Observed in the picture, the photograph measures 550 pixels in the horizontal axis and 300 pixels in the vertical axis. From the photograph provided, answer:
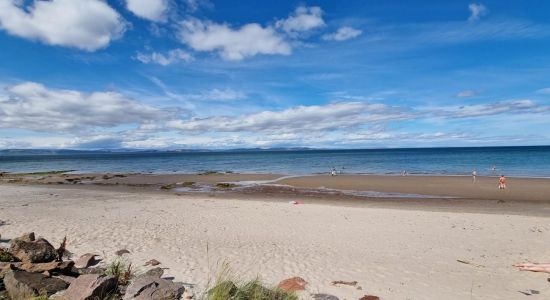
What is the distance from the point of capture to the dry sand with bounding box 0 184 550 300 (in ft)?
28.2

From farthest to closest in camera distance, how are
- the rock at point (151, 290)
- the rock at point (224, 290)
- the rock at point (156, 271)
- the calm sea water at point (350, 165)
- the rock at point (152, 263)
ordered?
the calm sea water at point (350, 165) < the rock at point (152, 263) < the rock at point (156, 271) < the rock at point (151, 290) < the rock at point (224, 290)

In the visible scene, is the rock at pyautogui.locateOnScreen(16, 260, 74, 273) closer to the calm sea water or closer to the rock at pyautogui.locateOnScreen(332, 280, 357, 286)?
the rock at pyautogui.locateOnScreen(332, 280, 357, 286)

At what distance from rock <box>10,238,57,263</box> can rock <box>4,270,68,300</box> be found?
4.59 ft

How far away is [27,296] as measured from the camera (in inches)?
231

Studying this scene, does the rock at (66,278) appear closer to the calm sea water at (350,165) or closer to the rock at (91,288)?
the rock at (91,288)

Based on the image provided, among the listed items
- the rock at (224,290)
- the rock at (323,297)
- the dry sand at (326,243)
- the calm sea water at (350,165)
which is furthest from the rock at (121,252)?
the calm sea water at (350,165)

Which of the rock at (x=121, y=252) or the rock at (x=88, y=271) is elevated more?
the rock at (x=88, y=271)

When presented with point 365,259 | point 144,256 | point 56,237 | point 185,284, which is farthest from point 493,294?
point 56,237

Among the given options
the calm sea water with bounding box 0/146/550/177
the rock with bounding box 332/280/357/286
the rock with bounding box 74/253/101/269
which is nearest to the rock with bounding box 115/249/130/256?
the rock with bounding box 74/253/101/269

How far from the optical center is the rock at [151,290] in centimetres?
615

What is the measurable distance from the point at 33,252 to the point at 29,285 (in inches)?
82.9

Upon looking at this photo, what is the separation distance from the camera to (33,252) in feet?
26.0

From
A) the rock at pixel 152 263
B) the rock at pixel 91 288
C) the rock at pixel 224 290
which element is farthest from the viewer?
the rock at pixel 152 263

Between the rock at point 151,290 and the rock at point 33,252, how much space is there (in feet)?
8.71
